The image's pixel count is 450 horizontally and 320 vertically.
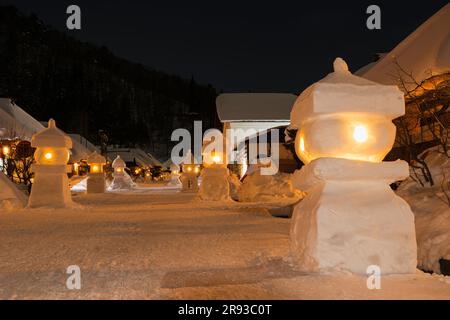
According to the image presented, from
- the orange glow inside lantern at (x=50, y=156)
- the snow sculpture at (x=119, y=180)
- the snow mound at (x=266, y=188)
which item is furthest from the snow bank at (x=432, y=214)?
the snow sculpture at (x=119, y=180)

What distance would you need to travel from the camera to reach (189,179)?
26578mm

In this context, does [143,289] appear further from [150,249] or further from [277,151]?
[277,151]

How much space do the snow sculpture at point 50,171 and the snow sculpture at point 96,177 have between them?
36.6 feet

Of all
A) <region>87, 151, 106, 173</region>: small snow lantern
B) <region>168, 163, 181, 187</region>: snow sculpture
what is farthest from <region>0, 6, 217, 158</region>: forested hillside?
<region>168, 163, 181, 187</region>: snow sculpture

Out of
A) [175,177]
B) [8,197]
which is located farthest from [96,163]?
[175,177]

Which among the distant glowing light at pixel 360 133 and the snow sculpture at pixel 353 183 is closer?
the snow sculpture at pixel 353 183

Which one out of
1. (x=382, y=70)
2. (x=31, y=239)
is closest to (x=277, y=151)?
(x=382, y=70)

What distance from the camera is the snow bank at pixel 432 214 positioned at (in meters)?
5.81

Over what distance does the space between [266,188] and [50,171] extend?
8.09 m

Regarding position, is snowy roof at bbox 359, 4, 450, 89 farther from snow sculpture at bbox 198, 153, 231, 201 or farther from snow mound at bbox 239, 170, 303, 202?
snow sculpture at bbox 198, 153, 231, 201

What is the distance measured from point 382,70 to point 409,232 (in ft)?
25.4

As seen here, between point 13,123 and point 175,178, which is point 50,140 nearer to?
point 13,123

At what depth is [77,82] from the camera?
199 ft
